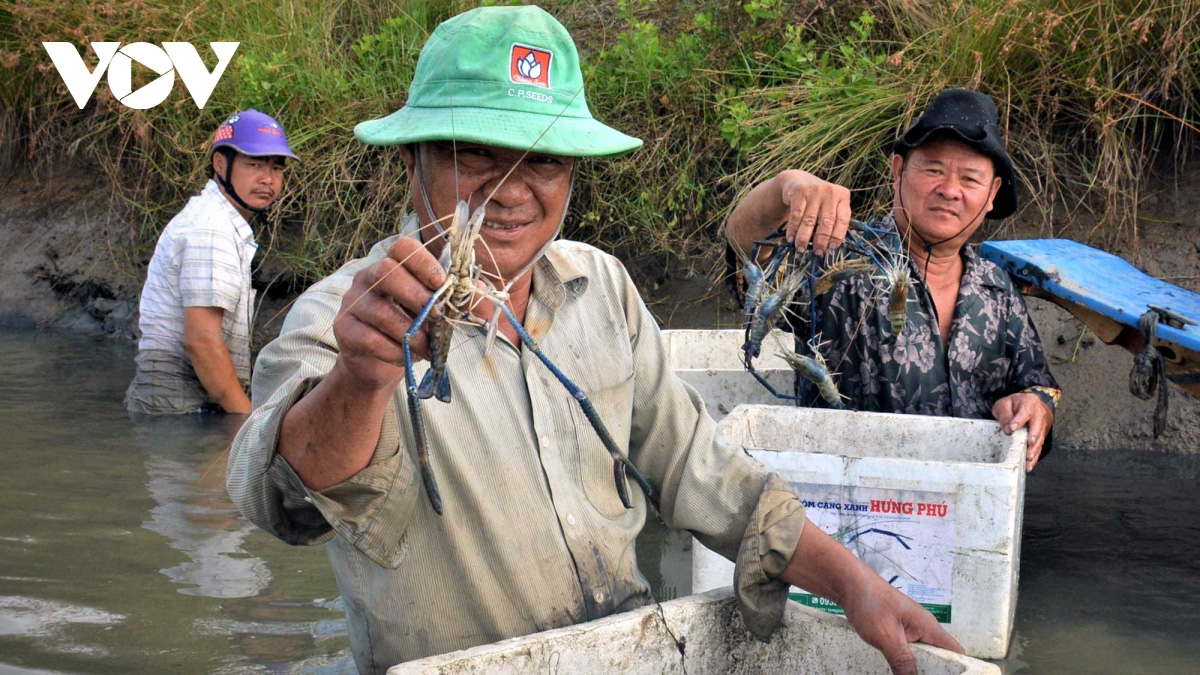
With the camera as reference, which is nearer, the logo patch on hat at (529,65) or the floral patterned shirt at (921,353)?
the logo patch on hat at (529,65)

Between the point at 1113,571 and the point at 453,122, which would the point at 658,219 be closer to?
the point at 1113,571

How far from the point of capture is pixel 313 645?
4.28 meters

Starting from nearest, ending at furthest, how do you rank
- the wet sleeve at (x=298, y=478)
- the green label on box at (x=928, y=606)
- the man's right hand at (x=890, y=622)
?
the wet sleeve at (x=298, y=478)
the man's right hand at (x=890, y=622)
the green label on box at (x=928, y=606)

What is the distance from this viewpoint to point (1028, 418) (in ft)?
12.6

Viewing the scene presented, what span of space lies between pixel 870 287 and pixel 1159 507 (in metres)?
2.16

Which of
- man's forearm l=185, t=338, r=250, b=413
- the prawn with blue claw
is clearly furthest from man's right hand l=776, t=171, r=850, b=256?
man's forearm l=185, t=338, r=250, b=413

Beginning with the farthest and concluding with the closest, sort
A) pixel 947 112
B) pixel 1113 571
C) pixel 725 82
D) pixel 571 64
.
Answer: pixel 725 82 → pixel 1113 571 → pixel 947 112 → pixel 571 64

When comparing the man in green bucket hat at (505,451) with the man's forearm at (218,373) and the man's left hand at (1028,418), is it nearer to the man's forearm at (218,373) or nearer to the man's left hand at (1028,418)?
the man's left hand at (1028,418)

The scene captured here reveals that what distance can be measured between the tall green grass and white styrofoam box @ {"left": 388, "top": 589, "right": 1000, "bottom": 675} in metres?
4.41

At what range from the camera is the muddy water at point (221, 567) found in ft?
13.5

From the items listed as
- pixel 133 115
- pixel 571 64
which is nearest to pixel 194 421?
pixel 133 115

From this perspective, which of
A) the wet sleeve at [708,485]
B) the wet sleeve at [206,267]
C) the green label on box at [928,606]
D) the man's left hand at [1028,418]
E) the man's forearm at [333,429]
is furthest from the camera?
the wet sleeve at [206,267]

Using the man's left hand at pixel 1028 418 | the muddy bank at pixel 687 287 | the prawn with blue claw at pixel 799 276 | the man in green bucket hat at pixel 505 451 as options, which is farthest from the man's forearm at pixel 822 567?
the muddy bank at pixel 687 287

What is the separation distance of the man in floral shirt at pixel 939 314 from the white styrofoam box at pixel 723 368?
37 cm
